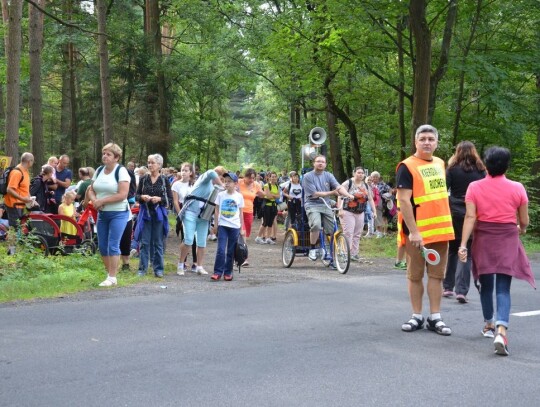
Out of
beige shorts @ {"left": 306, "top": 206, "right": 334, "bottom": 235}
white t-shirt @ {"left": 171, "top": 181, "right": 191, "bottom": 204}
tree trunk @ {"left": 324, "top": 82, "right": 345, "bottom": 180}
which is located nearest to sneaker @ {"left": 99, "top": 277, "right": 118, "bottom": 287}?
white t-shirt @ {"left": 171, "top": 181, "right": 191, "bottom": 204}

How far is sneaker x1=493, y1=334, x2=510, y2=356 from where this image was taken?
6.15 meters

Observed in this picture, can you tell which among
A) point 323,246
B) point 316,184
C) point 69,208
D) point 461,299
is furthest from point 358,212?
point 69,208

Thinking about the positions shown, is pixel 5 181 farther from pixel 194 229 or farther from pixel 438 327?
pixel 438 327

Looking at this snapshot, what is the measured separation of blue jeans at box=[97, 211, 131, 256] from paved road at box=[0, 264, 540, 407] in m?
1.15

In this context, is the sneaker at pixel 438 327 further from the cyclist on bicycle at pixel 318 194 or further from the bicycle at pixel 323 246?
the cyclist on bicycle at pixel 318 194

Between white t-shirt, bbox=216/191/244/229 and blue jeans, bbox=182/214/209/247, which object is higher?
white t-shirt, bbox=216/191/244/229

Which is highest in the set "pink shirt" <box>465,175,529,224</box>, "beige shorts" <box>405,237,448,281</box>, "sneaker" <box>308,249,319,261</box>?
"pink shirt" <box>465,175,529,224</box>

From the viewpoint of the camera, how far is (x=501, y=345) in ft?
20.2

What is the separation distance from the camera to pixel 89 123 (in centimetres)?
3397

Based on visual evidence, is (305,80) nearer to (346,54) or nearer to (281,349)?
(346,54)

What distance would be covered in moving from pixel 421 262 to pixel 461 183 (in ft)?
8.11

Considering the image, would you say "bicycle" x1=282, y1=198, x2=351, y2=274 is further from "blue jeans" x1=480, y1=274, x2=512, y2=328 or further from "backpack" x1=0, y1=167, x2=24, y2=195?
"blue jeans" x1=480, y1=274, x2=512, y2=328

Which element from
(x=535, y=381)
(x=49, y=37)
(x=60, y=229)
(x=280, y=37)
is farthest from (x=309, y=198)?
(x=49, y=37)

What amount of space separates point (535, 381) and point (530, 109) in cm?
1729
